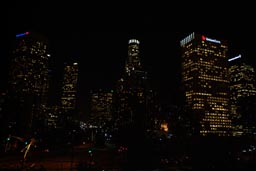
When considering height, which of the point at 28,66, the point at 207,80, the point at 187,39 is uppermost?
the point at 187,39

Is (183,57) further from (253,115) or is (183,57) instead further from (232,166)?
(232,166)

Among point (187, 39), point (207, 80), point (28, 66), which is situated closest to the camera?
point (207, 80)

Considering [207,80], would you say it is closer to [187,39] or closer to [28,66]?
[187,39]

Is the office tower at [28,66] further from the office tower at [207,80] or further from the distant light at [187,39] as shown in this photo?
the distant light at [187,39]

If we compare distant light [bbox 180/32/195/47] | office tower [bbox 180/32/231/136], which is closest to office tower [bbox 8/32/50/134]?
office tower [bbox 180/32/231/136]

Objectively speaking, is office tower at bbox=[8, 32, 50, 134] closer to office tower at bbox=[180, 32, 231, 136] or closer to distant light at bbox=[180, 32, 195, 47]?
office tower at bbox=[180, 32, 231, 136]

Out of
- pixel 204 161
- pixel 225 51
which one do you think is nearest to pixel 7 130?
pixel 204 161

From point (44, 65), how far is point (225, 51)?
123 meters

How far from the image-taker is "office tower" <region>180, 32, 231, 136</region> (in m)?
164

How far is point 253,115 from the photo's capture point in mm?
76938

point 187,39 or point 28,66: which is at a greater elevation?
point 187,39

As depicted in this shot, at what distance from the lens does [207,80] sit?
174 meters

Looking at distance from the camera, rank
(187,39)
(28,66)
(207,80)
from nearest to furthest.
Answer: (207,80) < (28,66) < (187,39)

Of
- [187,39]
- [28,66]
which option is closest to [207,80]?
[187,39]
